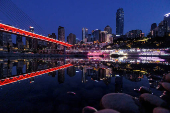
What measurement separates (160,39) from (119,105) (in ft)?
340

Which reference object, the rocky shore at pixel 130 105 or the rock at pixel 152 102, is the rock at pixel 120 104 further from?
the rock at pixel 152 102

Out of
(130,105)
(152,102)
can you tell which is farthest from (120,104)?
(152,102)

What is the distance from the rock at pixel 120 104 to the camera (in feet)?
6.98

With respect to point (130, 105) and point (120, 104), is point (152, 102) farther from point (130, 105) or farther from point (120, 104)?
point (120, 104)

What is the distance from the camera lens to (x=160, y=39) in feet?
272

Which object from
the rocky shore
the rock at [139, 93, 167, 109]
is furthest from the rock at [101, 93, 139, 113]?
the rock at [139, 93, 167, 109]

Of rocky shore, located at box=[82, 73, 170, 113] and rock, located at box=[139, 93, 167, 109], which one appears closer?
rocky shore, located at box=[82, 73, 170, 113]

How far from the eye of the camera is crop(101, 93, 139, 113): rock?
6.98ft

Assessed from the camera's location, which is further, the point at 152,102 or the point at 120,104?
the point at 152,102

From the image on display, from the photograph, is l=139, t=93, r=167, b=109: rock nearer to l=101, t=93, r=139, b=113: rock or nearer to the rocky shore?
the rocky shore

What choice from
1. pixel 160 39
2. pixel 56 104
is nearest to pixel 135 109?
pixel 56 104

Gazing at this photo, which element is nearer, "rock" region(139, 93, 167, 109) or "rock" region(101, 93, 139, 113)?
"rock" region(101, 93, 139, 113)

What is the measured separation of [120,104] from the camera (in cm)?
226

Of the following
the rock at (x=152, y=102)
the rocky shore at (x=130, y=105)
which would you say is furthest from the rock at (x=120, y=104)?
the rock at (x=152, y=102)
